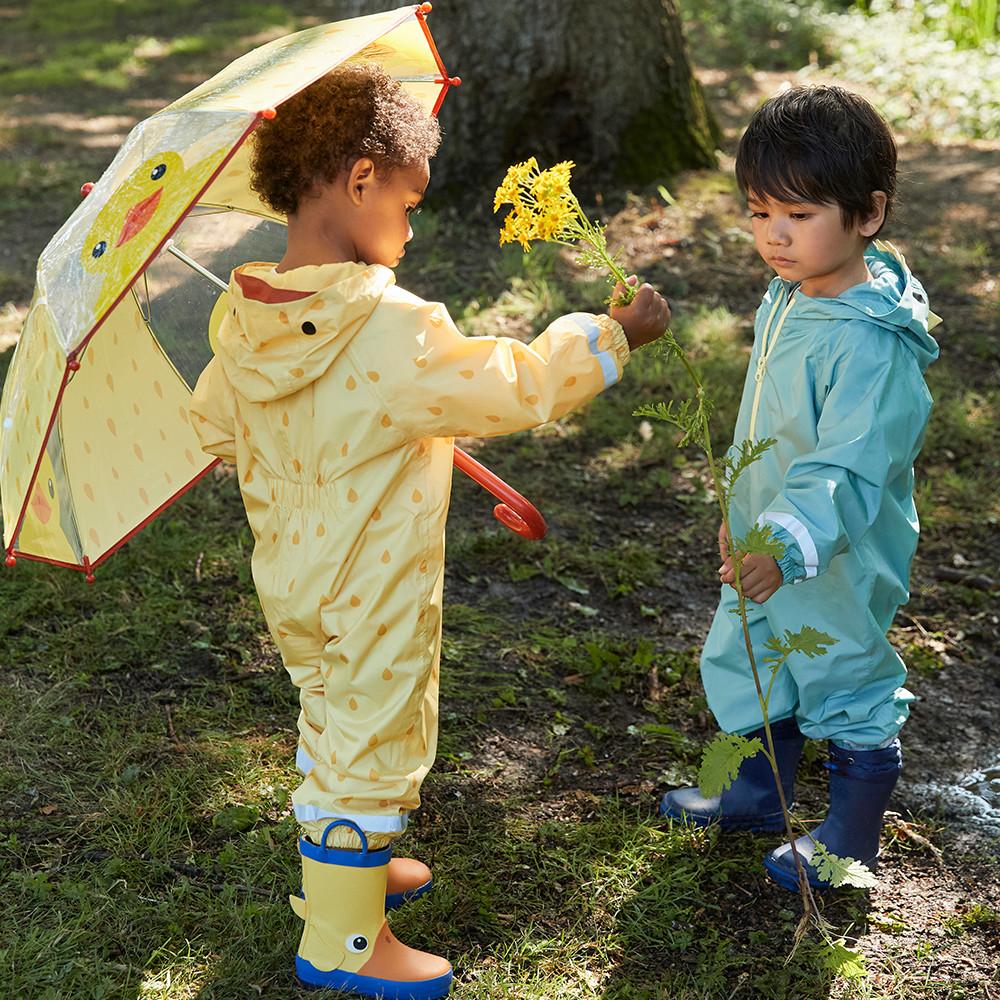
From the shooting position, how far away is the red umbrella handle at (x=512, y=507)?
7.70 feet

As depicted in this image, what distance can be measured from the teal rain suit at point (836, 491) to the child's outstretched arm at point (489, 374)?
16.4 inches

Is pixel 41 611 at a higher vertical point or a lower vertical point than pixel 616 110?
lower

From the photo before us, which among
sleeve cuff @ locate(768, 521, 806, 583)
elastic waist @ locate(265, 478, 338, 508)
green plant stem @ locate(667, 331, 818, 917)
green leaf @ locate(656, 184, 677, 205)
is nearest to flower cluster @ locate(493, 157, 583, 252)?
green plant stem @ locate(667, 331, 818, 917)

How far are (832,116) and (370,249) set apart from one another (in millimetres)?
870

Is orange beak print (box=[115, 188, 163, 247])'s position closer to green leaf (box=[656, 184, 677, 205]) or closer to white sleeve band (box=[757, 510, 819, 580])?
white sleeve band (box=[757, 510, 819, 580])

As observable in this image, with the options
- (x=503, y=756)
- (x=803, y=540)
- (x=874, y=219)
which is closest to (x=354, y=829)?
(x=503, y=756)

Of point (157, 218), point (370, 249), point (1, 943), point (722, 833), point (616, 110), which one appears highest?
point (157, 218)

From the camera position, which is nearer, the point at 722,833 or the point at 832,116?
the point at 832,116

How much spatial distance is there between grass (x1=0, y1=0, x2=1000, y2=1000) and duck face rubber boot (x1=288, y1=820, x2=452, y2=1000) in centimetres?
8

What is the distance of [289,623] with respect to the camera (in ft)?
7.45

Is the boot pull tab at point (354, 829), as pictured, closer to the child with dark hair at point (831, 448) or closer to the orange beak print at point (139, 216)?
the child with dark hair at point (831, 448)

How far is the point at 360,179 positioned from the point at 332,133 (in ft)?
0.29

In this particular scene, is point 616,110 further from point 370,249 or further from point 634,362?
point 370,249

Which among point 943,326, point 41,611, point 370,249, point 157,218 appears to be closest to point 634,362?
point 943,326
